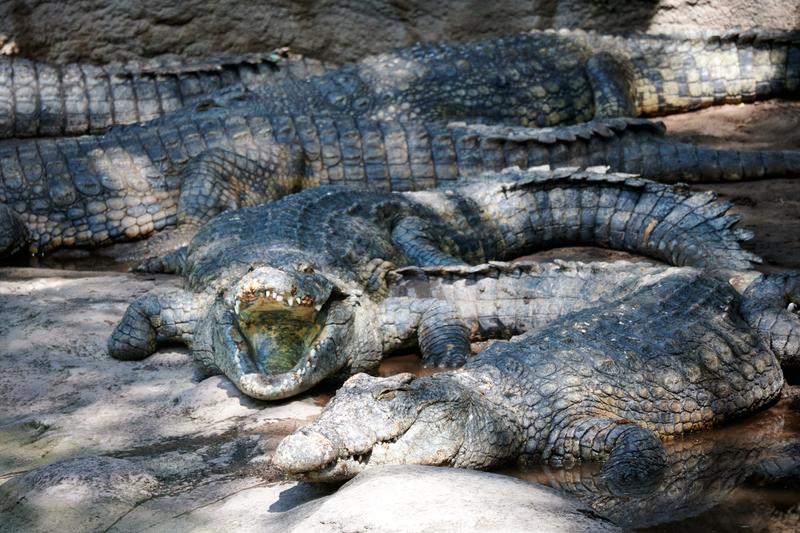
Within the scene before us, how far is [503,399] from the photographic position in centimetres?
418

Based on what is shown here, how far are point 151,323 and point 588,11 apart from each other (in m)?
5.72

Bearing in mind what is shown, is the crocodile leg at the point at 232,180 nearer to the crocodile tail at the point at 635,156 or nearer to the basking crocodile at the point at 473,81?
the basking crocodile at the point at 473,81

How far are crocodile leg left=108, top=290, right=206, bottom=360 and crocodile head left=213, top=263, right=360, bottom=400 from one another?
1.44 feet

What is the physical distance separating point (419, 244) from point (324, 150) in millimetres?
1831

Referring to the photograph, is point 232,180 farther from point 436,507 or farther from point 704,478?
point 436,507

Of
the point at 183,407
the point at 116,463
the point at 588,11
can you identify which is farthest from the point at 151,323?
the point at 588,11

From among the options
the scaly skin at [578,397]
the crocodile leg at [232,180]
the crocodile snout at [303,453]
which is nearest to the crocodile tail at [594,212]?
the scaly skin at [578,397]

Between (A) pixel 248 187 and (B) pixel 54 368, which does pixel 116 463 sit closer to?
(B) pixel 54 368

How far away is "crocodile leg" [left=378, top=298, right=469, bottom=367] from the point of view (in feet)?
17.1

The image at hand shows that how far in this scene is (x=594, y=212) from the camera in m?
6.41

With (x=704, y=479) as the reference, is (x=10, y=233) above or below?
above

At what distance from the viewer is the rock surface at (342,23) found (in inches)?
369

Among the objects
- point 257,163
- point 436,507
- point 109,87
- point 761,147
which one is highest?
point 109,87

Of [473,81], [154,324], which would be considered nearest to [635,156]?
[473,81]
